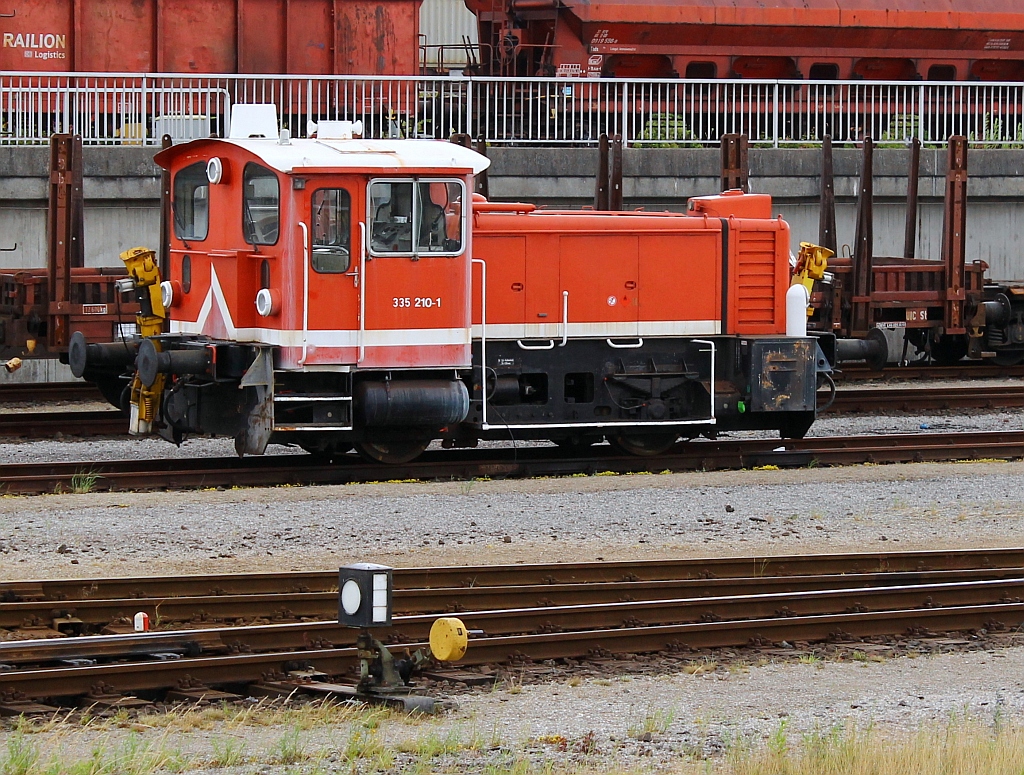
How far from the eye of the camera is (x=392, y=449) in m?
14.2

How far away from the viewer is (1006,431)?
1680 cm

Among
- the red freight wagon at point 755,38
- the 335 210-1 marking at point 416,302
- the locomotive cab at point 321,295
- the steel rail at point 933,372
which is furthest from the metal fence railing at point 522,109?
the 335 210-1 marking at point 416,302

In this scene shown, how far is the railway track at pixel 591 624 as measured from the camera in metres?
7.32

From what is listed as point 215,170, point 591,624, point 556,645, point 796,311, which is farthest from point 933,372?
point 556,645

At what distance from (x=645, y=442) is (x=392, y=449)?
2.60 meters

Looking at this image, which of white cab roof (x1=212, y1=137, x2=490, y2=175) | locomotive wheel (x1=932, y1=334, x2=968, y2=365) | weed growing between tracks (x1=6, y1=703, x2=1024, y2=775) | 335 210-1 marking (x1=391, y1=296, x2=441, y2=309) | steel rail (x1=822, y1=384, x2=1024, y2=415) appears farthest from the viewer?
locomotive wheel (x1=932, y1=334, x2=968, y2=365)

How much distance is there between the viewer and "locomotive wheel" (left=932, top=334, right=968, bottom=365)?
75.9ft

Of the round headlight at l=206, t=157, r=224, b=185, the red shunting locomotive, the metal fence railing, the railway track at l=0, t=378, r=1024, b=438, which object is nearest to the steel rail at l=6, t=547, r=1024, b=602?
the red shunting locomotive

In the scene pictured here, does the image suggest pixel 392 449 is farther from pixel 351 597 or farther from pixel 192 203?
pixel 351 597

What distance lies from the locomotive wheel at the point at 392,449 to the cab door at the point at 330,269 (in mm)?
1321

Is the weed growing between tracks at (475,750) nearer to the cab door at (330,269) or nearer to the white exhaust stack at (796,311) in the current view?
the cab door at (330,269)

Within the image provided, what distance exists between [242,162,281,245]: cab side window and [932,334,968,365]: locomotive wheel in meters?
13.0

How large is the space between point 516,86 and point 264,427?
12556mm

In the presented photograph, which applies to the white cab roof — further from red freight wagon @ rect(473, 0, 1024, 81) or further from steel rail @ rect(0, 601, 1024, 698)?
red freight wagon @ rect(473, 0, 1024, 81)
